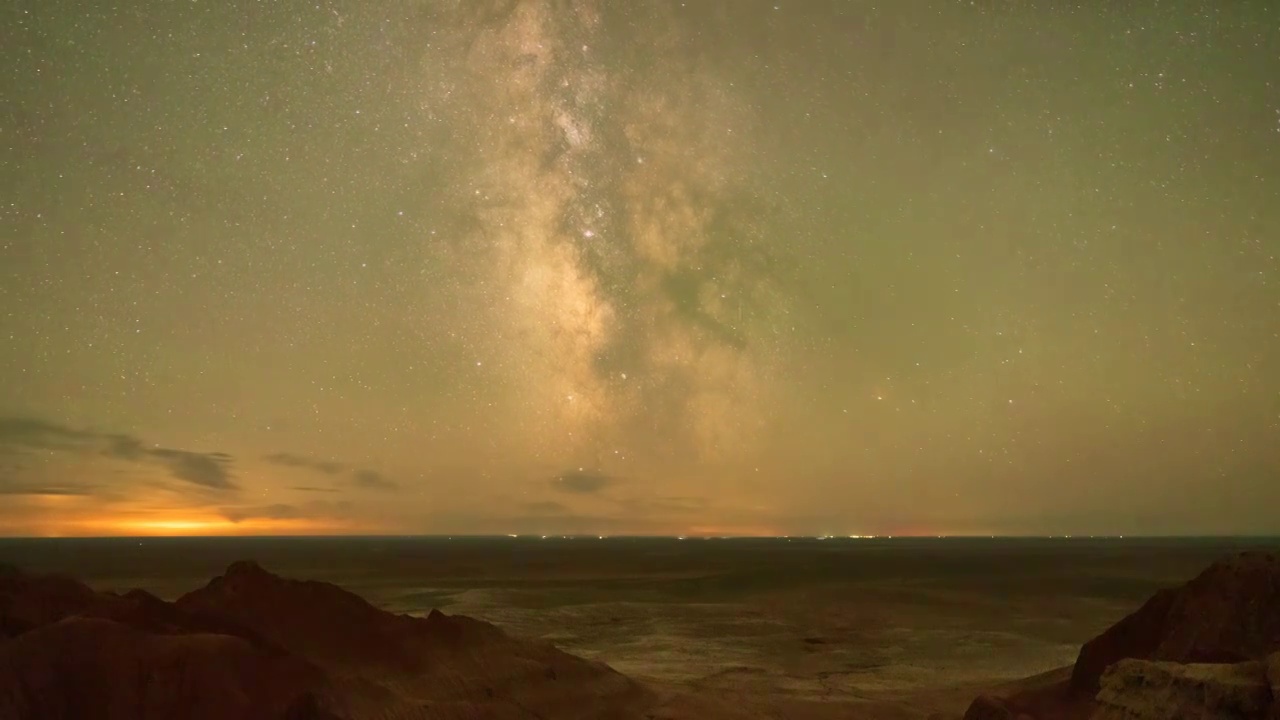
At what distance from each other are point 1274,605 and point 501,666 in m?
17.4

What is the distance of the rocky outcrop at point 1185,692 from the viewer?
1008cm

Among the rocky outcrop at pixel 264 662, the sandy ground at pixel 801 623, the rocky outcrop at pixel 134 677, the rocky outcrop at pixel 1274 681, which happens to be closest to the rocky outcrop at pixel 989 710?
the sandy ground at pixel 801 623

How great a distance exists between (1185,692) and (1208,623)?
764 centimetres

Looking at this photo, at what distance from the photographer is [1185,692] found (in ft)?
35.1

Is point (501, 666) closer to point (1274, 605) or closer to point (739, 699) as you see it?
point (739, 699)

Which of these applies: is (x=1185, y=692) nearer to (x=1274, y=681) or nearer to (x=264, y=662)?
(x=1274, y=681)

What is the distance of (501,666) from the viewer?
2144cm

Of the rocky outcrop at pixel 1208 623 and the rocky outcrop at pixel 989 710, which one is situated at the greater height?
the rocky outcrop at pixel 1208 623

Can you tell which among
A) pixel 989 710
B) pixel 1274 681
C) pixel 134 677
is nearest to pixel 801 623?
pixel 989 710

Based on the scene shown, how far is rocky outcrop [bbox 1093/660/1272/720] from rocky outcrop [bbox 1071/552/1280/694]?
15.2ft

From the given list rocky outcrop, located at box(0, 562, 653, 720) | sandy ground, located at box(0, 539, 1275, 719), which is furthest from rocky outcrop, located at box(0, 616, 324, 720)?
sandy ground, located at box(0, 539, 1275, 719)

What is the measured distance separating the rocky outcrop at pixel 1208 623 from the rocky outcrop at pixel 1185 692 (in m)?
4.63

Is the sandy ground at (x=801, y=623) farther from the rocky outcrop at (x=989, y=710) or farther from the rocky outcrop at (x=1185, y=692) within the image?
the rocky outcrop at (x=1185, y=692)

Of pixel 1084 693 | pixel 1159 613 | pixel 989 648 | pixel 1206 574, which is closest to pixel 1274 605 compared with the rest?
pixel 1206 574
